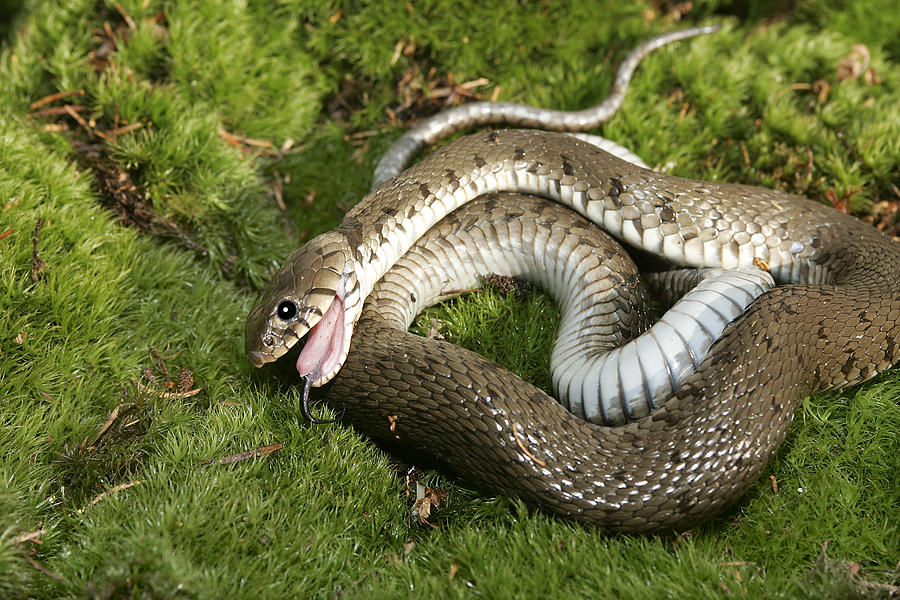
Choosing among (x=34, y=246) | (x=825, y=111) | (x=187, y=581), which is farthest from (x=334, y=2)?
(x=187, y=581)

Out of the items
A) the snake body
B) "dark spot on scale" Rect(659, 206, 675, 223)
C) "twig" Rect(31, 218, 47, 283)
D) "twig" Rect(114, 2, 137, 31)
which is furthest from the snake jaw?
"twig" Rect(114, 2, 137, 31)

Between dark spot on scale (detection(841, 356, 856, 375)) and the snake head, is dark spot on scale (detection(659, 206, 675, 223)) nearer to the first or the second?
dark spot on scale (detection(841, 356, 856, 375))

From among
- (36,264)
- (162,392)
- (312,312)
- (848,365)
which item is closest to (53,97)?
(36,264)

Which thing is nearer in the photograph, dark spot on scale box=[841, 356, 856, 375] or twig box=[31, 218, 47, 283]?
dark spot on scale box=[841, 356, 856, 375]

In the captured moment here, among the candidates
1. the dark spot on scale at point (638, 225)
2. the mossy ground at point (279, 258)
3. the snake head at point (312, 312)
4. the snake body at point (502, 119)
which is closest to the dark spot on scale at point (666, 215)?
the dark spot on scale at point (638, 225)

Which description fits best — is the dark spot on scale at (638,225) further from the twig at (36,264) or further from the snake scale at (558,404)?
the twig at (36,264)

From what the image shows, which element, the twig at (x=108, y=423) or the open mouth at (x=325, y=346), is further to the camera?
the open mouth at (x=325, y=346)
